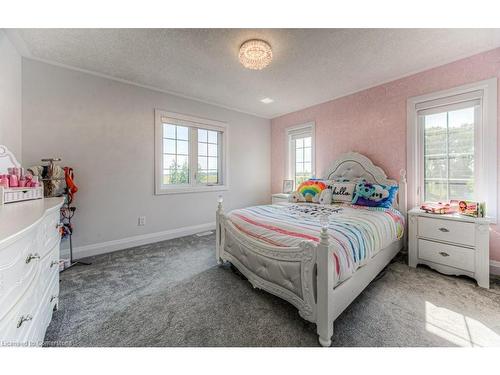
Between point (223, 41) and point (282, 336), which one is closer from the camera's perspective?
point (282, 336)

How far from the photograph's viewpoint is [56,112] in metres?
2.42

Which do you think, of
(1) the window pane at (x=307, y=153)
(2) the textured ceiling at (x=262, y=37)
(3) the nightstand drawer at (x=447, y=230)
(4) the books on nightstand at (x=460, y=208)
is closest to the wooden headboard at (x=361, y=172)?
(4) the books on nightstand at (x=460, y=208)

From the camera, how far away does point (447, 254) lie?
2.06 m

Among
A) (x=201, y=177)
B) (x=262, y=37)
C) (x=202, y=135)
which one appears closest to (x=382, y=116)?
(x=262, y=37)

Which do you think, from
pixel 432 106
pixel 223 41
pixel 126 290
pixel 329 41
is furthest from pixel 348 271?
pixel 432 106

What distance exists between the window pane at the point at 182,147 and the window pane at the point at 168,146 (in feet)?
0.35

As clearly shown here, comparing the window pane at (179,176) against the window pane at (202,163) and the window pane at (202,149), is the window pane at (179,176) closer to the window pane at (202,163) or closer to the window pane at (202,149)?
the window pane at (202,163)

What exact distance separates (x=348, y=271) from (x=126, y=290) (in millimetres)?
1975

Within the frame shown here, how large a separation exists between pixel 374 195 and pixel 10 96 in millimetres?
4261

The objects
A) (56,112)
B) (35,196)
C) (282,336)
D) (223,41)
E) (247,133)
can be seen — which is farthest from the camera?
(247,133)

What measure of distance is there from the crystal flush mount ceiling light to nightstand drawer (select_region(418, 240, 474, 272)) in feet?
8.82

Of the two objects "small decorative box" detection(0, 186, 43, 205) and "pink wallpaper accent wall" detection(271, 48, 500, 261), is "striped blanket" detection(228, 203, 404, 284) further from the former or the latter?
"small decorative box" detection(0, 186, 43, 205)

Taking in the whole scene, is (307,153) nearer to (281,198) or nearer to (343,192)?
(281,198)

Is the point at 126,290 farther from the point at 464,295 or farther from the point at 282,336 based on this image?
the point at 464,295
